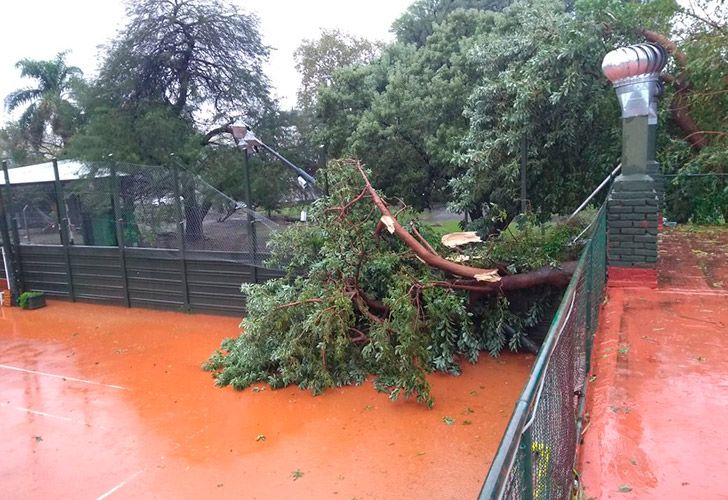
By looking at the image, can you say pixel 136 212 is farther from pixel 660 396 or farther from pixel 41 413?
pixel 660 396

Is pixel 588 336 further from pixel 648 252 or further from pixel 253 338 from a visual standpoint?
pixel 253 338

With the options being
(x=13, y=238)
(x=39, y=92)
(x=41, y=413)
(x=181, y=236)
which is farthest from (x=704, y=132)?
(x=39, y=92)

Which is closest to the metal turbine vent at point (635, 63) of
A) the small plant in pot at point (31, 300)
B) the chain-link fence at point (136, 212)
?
the chain-link fence at point (136, 212)

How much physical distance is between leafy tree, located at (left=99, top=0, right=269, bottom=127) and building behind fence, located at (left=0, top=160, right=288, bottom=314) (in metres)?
4.31

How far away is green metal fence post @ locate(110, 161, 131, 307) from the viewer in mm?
12132

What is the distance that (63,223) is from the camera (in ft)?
42.9

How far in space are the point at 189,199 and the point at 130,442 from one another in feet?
20.6

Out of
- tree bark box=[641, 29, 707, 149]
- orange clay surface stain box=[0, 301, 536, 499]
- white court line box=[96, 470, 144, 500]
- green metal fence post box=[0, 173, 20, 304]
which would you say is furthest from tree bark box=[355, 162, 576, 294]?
green metal fence post box=[0, 173, 20, 304]

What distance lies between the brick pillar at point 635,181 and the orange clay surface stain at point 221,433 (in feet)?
7.75

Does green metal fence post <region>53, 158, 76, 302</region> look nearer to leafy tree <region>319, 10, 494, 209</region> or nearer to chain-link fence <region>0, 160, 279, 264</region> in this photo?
chain-link fence <region>0, 160, 279, 264</region>

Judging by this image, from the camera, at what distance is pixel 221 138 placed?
18.3 m

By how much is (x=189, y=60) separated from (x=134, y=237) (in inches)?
319

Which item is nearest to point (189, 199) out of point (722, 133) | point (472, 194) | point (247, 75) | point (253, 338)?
point (253, 338)

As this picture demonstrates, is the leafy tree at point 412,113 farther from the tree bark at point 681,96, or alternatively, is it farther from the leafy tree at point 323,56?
the leafy tree at point 323,56
